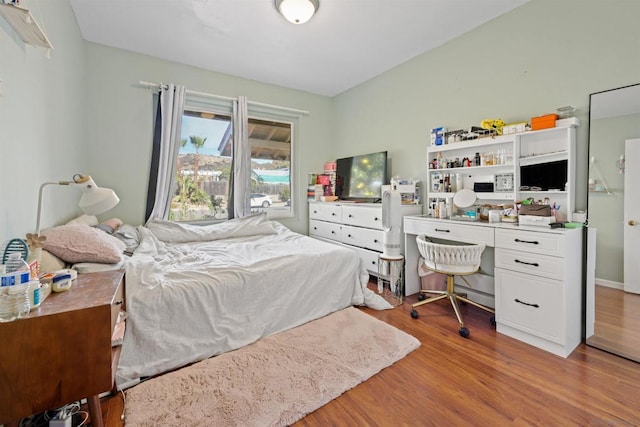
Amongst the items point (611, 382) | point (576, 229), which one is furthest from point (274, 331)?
point (576, 229)

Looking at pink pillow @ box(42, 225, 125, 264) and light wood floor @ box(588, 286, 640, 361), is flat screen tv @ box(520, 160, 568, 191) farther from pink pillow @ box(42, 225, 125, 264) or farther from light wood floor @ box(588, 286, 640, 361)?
pink pillow @ box(42, 225, 125, 264)

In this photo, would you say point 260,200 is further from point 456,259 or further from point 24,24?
point 24,24

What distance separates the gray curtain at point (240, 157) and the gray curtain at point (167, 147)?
682 millimetres

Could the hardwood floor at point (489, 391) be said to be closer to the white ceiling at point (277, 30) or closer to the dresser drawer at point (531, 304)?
the dresser drawer at point (531, 304)

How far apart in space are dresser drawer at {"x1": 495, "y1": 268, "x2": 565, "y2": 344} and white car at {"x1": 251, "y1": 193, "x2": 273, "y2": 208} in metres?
3.06

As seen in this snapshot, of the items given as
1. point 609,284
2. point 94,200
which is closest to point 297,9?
point 94,200

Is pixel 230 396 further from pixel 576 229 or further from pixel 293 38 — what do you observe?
pixel 293 38

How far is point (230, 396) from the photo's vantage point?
5.17ft

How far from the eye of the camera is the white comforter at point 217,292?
5.74 ft

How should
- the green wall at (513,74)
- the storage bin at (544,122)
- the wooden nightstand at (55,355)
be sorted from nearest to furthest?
the wooden nightstand at (55,355)
the green wall at (513,74)
the storage bin at (544,122)

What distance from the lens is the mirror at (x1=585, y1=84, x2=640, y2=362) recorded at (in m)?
1.93

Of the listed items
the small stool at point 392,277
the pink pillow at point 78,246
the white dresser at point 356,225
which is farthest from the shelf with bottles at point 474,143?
the pink pillow at point 78,246

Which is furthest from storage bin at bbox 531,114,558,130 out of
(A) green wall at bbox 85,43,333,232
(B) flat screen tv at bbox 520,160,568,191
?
(A) green wall at bbox 85,43,333,232

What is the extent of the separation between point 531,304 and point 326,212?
2.60 metres
